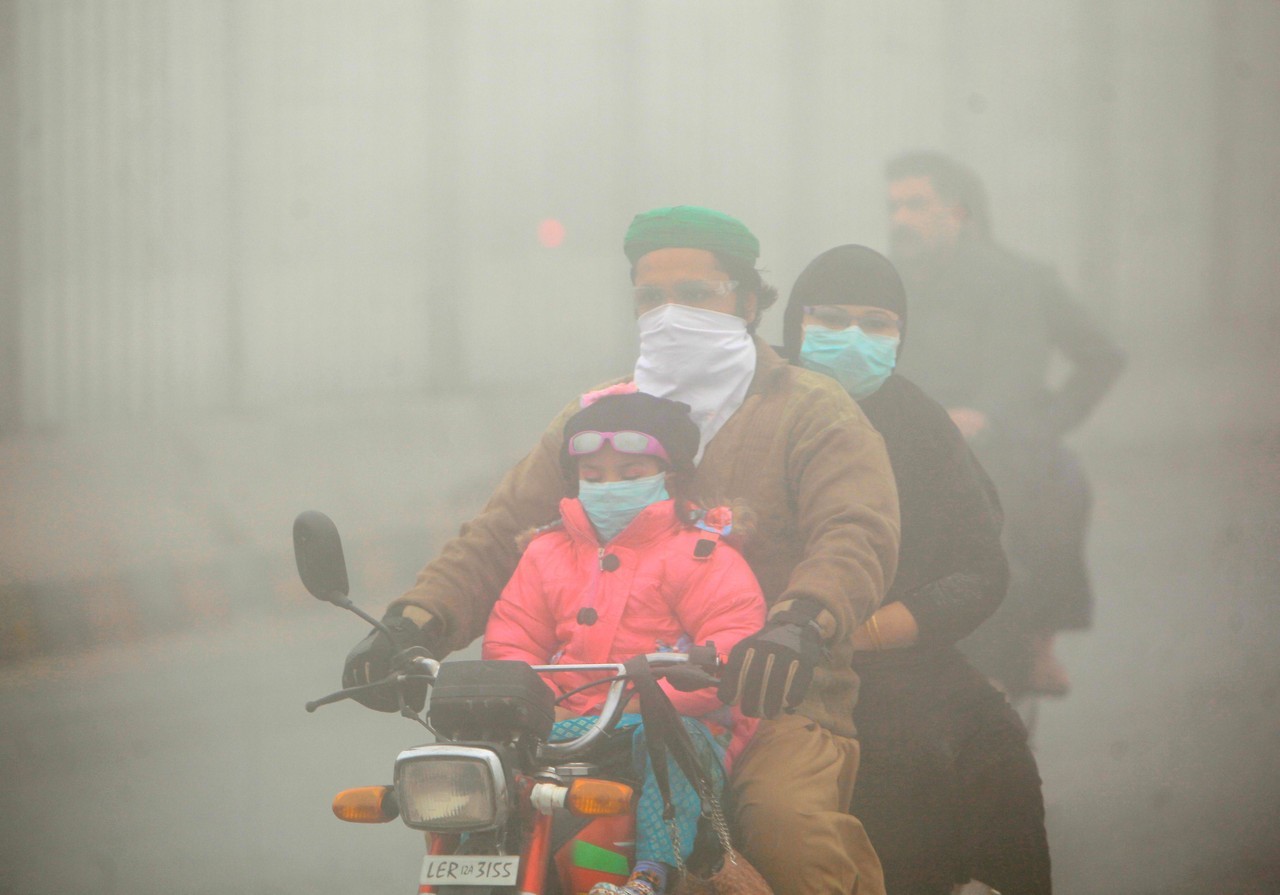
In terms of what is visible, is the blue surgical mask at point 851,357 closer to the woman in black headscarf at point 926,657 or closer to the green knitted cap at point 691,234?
the woman in black headscarf at point 926,657

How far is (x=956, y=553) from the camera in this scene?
3043 mm

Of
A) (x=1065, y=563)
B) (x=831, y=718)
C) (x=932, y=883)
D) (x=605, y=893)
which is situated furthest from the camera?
(x=1065, y=563)

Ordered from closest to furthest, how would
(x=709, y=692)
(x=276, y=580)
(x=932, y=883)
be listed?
(x=709, y=692) < (x=932, y=883) < (x=276, y=580)

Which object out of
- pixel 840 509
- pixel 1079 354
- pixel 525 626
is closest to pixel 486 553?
pixel 525 626

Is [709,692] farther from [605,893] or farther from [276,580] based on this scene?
[276,580]

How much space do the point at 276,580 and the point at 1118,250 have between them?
262 cm

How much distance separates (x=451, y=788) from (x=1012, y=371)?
6.89 ft

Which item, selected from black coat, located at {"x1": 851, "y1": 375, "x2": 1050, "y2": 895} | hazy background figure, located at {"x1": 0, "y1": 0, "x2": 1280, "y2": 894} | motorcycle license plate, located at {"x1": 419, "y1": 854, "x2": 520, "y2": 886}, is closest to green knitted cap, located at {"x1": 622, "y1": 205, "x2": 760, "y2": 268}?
hazy background figure, located at {"x1": 0, "y1": 0, "x2": 1280, "y2": 894}

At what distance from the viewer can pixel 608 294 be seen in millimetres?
3635

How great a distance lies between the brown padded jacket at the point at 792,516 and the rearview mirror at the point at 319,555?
0.40m

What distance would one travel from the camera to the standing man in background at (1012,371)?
341 centimetres

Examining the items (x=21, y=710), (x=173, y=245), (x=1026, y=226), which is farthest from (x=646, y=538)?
(x=21, y=710)

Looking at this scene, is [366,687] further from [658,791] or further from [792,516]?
[792,516]

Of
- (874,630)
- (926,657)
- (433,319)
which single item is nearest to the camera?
(874,630)
